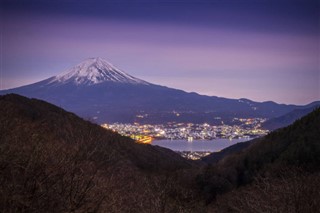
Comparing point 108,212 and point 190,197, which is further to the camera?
point 190,197

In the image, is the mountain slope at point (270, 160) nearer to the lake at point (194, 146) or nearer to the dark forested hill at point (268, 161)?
the dark forested hill at point (268, 161)

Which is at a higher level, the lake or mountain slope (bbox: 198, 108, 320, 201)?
mountain slope (bbox: 198, 108, 320, 201)

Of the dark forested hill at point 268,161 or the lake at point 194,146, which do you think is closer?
the dark forested hill at point 268,161

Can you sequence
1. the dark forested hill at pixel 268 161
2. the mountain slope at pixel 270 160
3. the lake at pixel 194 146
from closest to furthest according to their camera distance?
the dark forested hill at pixel 268 161 < the mountain slope at pixel 270 160 < the lake at pixel 194 146

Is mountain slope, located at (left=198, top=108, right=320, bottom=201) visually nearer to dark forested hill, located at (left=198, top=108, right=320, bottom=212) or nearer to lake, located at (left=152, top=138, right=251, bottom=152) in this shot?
dark forested hill, located at (left=198, top=108, right=320, bottom=212)

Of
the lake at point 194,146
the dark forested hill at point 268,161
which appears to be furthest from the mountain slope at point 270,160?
the lake at point 194,146

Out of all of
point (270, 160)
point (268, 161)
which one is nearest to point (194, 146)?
point (268, 161)

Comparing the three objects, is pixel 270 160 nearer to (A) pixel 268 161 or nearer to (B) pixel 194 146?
(A) pixel 268 161

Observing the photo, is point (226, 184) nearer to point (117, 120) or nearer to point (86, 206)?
point (86, 206)

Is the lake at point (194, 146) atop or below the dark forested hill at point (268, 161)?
below

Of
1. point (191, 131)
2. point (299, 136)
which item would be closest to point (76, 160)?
point (299, 136)

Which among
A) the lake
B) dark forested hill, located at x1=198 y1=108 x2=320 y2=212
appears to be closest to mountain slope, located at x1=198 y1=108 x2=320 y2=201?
dark forested hill, located at x1=198 y1=108 x2=320 y2=212
